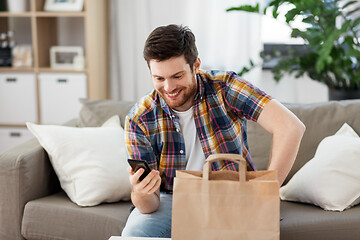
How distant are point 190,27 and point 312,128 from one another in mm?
1755

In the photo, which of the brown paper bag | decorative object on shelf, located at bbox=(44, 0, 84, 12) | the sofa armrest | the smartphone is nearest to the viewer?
the brown paper bag

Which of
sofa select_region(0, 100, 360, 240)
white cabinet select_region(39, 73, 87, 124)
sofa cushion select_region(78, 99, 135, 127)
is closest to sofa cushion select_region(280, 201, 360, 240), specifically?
sofa select_region(0, 100, 360, 240)

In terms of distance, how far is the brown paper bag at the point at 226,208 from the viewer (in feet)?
3.97

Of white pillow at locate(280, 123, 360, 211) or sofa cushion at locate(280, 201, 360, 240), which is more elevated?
white pillow at locate(280, 123, 360, 211)

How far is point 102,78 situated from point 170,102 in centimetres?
223

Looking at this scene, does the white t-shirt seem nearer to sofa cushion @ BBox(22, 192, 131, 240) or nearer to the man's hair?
the man's hair

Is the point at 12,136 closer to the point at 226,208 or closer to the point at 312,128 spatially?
the point at 312,128

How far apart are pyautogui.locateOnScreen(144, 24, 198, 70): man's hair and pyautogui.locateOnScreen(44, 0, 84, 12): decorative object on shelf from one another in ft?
6.93

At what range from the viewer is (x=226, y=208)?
48.0 inches

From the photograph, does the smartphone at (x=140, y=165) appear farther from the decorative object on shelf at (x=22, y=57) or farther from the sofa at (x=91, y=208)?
A: the decorative object on shelf at (x=22, y=57)

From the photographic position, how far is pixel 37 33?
368cm

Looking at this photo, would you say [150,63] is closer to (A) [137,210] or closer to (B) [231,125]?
(B) [231,125]

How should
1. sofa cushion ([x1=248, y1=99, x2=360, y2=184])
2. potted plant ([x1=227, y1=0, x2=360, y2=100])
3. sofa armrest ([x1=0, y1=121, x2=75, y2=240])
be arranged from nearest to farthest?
sofa armrest ([x1=0, y1=121, x2=75, y2=240]) → sofa cushion ([x1=248, y1=99, x2=360, y2=184]) → potted plant ([x1=227, y1=0, x2=360, y2=100])

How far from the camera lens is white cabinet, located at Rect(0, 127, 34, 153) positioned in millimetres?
3777
